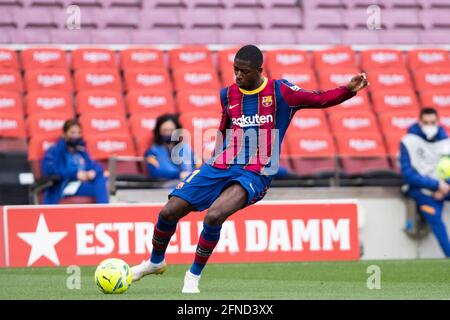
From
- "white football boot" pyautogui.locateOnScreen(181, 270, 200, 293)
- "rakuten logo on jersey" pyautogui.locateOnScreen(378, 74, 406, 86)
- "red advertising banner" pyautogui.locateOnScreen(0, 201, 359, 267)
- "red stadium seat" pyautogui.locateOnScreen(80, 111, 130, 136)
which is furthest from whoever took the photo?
"rakuten logo on jersey" pyautogui.locateOnScreen(378, 74, 406, 86)

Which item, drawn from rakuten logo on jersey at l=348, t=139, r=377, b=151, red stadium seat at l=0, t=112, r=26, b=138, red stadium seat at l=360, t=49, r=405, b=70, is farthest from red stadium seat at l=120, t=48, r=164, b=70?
red stadium seat at l=360, t=49, r=405, b=70

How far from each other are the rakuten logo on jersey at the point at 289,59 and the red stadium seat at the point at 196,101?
1399 millimetres

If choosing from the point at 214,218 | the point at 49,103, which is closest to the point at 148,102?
the point at 49,103

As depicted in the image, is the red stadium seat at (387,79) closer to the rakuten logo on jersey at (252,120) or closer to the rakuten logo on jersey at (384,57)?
the rakuten logo on jersey at (384,57)

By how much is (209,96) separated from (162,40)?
6.25 ft

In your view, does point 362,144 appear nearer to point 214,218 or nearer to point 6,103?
point 6,103

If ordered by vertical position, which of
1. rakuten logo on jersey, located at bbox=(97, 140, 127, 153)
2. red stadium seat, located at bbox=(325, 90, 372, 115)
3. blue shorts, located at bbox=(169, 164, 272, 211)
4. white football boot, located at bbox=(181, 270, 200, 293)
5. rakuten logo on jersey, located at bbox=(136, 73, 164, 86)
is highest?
rakuten logo on jersey, located at bbox=(136, 73, 164, 86)

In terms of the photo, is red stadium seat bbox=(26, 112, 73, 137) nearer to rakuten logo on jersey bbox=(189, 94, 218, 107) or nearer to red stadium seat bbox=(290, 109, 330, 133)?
rakuten logo on jersey bbox=(189, 94, 218, 107)

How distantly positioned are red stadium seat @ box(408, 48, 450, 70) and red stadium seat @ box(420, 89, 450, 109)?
65 centimetres

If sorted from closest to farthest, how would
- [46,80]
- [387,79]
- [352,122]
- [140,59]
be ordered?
[46,80] < [352,122] < [140,59] < [387,79]

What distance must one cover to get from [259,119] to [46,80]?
7188 mm

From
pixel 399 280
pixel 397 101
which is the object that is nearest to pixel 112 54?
pixel 397 101

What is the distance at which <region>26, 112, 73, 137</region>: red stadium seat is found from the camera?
1551cm

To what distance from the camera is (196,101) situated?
54.4 ft
